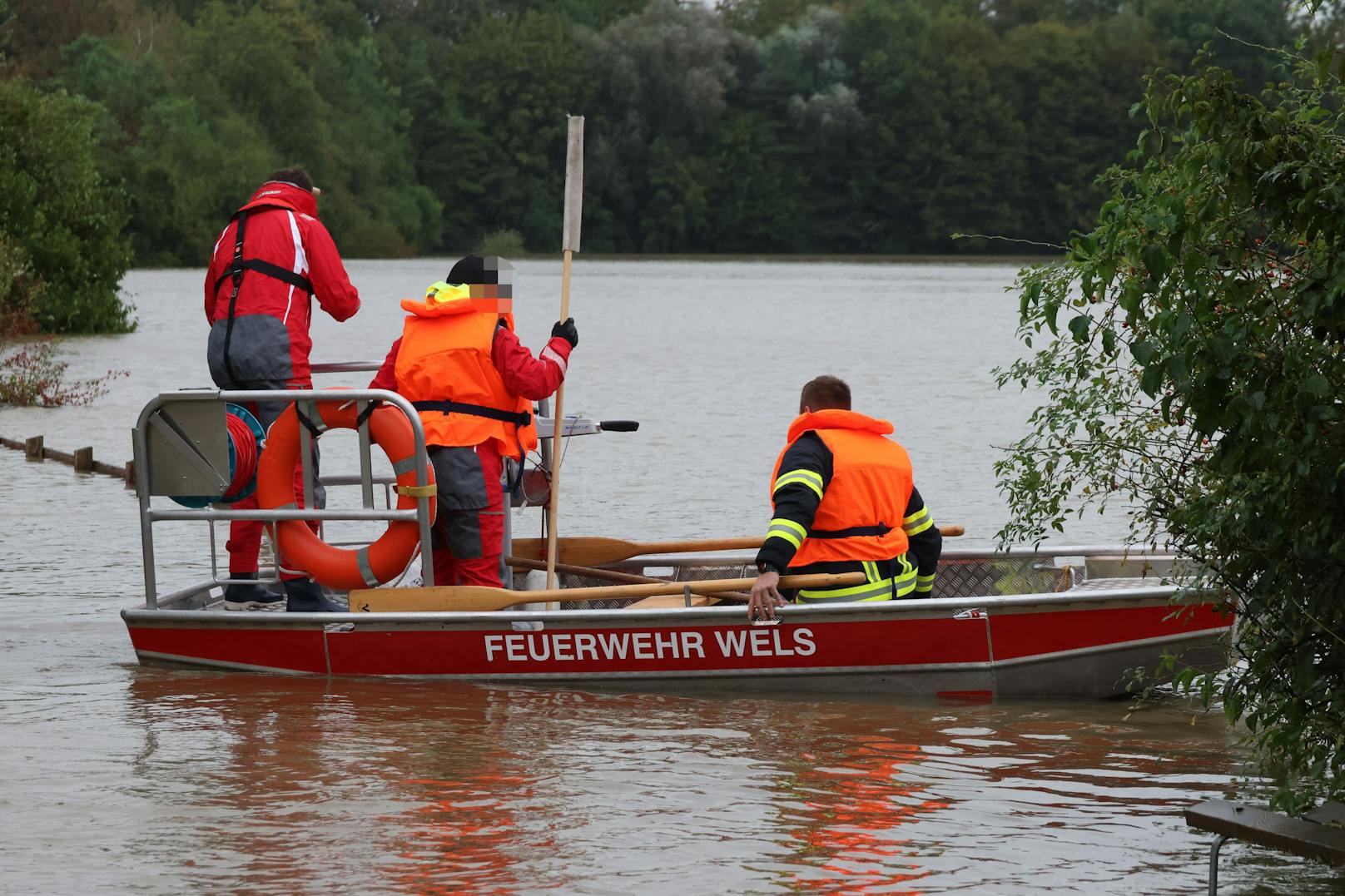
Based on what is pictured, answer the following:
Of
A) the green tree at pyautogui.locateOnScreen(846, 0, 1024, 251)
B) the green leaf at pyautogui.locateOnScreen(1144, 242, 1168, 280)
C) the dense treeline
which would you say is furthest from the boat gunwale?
the green tree at pyautogui.locateOnScreen(846, 0, 1024, 251)

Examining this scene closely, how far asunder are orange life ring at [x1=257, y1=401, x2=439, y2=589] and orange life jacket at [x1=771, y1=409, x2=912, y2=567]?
1631mm

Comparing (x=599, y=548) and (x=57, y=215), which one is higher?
(x=57, y=215)

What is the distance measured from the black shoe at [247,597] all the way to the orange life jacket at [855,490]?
264cm

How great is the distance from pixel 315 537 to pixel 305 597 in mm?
315

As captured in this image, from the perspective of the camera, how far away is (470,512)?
8.56 metres

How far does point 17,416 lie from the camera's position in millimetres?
22578

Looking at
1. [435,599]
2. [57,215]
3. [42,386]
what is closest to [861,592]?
[435,599]

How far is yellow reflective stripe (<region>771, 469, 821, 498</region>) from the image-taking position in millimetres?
7973

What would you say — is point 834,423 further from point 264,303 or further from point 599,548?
point 264,303

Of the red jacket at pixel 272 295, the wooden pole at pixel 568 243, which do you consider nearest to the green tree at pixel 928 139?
the wooden pole at pixel 568 243

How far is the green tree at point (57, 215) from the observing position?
32312 millimetres

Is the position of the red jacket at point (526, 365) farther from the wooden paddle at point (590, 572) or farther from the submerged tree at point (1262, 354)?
the submerged tree at point (1262, 354)

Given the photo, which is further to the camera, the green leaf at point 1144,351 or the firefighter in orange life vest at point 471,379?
the firefighter in orange life vest at point 471,379

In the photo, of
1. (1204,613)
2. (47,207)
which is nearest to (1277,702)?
(1204,613)
